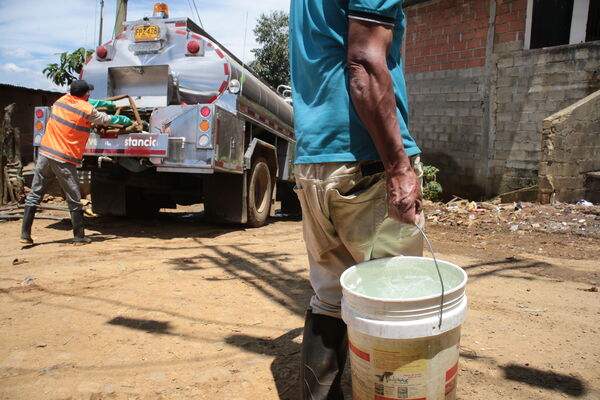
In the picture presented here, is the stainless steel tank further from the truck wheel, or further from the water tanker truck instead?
the truck wheel

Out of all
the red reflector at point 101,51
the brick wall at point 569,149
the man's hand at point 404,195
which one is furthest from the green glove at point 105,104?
the brick wall at point 569,149

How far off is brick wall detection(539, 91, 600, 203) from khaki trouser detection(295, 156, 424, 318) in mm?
6527

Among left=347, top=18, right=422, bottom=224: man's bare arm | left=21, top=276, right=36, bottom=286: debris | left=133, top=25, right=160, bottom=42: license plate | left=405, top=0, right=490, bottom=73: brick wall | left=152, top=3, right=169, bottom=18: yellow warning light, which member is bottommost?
left=21, top=276, right=36, bottom=286: debris

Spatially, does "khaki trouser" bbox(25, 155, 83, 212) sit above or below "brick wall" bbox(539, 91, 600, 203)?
below

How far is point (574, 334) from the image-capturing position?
8.81 feet

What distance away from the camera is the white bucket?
1.33 meters

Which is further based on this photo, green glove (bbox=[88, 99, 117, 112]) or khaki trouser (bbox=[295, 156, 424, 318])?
green glove (bbox=[88, 99, 117, 112])

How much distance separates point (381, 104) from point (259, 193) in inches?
208

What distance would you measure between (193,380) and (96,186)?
498 cm

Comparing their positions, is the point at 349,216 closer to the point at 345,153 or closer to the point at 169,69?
the point at 345,153

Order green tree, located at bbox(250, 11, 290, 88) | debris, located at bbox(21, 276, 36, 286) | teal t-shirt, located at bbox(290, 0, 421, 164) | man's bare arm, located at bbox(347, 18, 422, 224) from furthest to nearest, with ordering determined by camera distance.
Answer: green tree, located at bbox(250, 11, 290, 88) → debris, located at bbox(21, 276, 36, 286) → teal t-shirt, located at bbox(290, 0, 421, 164) → man's bare arm, located at bbox(347, 18, 422, 224)

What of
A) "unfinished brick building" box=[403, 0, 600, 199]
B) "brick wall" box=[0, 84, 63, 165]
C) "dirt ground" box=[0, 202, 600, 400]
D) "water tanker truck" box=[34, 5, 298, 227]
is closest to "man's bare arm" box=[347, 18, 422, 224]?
"dirt ground" box=[0, 202, 600, 400]

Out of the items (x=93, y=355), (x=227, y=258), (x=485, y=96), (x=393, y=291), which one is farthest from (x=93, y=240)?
(x=485, y=96)

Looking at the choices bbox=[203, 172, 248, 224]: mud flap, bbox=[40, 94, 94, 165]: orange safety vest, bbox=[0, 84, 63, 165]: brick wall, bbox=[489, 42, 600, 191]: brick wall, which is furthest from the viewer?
bbox=[0, 84, 63, 165]: brick wall
